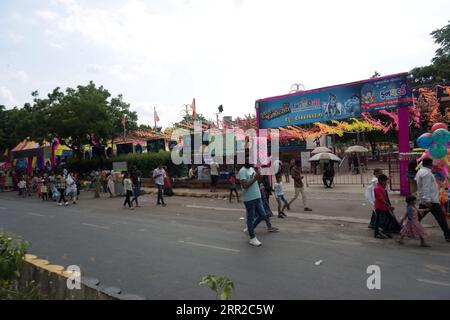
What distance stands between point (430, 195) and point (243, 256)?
166 inches

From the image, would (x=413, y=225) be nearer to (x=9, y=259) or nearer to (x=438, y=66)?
(x=9, y=259)

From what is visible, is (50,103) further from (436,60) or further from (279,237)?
(436,60)

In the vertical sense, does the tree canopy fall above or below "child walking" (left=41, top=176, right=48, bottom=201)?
above

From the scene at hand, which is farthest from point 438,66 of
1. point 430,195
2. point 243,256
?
point 243,256

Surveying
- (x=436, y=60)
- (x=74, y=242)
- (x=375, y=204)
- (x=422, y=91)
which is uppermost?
(x=436, y=60)

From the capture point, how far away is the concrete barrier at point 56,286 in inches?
163

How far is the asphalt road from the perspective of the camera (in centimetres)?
541

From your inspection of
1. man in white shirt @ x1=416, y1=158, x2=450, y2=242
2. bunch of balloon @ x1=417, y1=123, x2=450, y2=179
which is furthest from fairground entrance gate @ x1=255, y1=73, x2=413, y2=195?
man in white shirt @ x1=416, y1=158, x2=450, y2=242

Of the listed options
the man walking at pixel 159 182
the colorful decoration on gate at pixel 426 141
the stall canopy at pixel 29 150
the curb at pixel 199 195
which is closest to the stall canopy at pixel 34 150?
the stall canopy at pixel 29 150

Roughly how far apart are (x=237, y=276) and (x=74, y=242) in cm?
497

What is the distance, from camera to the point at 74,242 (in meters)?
9.16

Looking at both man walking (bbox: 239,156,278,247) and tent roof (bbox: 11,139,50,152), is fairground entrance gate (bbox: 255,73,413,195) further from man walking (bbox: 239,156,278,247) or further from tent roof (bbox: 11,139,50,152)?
tent roof (bbox: 11,139,50,152)

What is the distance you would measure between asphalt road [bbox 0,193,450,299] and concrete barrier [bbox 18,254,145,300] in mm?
1124
